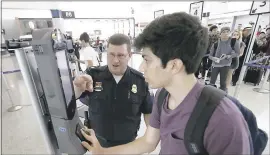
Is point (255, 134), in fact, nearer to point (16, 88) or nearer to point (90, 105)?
point (90, 105)

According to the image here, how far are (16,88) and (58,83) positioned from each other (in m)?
5.06

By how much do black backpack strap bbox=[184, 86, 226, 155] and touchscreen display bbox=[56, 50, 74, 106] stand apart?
60 cm

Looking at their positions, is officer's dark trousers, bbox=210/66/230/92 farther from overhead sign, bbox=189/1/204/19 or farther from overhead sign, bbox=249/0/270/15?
overhead sign, bbox=189/1/204/19

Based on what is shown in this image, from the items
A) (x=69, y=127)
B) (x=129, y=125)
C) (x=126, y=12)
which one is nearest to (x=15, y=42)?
(x=69, y=127)

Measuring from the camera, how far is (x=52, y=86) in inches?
29.2

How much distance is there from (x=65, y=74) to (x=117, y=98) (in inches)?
21.2

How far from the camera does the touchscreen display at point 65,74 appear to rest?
75 cm

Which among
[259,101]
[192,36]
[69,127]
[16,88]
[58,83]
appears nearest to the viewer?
[192,36]

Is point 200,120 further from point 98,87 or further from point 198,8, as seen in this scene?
point 198,8

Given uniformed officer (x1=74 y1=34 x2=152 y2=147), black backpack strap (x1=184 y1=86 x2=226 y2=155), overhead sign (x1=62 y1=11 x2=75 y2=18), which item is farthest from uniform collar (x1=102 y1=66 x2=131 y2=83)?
overhead sign (x1=62 y1=11 x2=75 y2=18)

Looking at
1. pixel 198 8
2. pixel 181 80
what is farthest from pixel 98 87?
pixel 198 8

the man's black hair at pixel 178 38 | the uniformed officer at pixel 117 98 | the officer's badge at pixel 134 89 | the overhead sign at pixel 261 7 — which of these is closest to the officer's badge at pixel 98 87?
the uniformed officer at pixel 117 98

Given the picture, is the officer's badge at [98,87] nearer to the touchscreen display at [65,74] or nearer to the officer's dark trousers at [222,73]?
the touchscreen display at [65,74]

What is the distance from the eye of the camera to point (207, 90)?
2.01 feet
